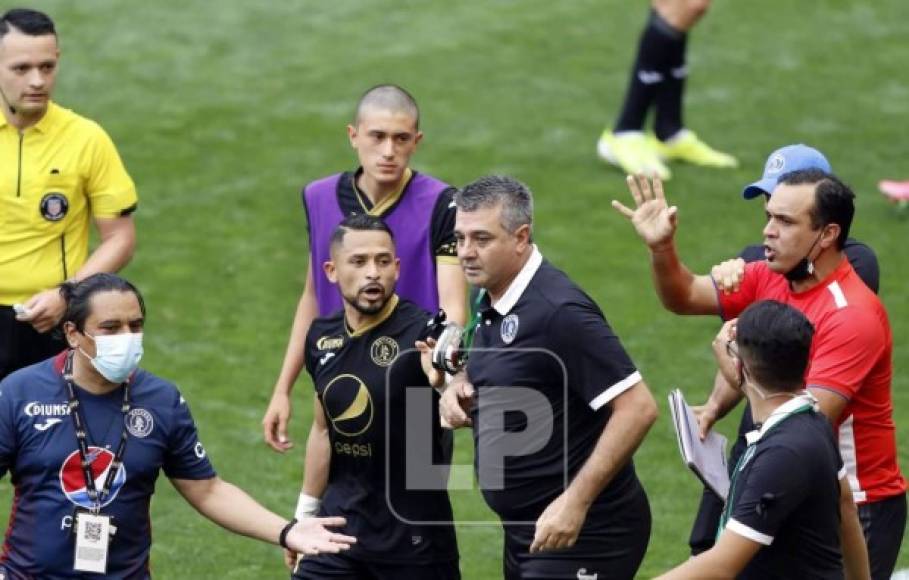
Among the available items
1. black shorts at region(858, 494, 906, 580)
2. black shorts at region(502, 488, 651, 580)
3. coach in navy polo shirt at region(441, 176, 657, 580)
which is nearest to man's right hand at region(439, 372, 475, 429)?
coach in navy polo shirt at region(441, 176, 657, 580)

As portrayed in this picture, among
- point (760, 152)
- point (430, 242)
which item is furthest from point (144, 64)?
point (430, 242)

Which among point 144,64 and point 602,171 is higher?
point 144,64

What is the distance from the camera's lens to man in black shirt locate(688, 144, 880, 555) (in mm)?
7031

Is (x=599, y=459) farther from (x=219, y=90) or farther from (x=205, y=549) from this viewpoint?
(x=219, y=90)

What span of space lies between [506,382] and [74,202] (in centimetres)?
287

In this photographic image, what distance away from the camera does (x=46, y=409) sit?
21.5ft

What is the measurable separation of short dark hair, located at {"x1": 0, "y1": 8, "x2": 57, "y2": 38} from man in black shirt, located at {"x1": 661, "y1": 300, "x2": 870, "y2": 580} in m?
3.97

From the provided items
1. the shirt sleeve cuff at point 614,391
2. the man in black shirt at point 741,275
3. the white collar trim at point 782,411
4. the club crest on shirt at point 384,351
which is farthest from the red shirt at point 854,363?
the club crest on shirt at point 384,351

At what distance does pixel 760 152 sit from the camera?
49.9 ft

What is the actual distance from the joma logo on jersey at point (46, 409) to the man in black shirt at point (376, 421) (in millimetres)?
1179

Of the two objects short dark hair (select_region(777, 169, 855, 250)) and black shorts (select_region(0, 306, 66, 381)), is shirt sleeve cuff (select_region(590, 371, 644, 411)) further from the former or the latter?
black shorts (select_region(0, 306, 66, 381))

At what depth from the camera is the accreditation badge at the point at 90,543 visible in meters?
6.50

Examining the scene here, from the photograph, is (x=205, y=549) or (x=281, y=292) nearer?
(x=205, y=549)

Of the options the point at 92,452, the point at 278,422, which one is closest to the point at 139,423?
the point at 92,452
